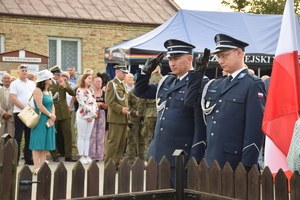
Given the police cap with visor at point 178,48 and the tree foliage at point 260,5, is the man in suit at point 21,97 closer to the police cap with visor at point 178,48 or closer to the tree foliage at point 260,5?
the police cap with visor at point 178,48

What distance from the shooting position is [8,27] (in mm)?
24750

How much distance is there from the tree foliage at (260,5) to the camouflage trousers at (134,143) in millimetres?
25563

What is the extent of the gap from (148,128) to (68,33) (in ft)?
49.6

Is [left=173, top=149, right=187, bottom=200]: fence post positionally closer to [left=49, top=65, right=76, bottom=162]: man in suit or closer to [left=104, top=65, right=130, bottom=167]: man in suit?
[left=104, top=65, right=130, bottom=167]: man in suit

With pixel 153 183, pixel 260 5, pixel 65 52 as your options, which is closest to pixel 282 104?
pixel 153 183

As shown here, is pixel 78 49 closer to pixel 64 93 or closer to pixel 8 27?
pixel 8 27

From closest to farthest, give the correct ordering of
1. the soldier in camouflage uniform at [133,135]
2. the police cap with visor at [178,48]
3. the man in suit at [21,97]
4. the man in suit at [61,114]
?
the police cap with visor at [178,48] → the soldier in camouflage uniform at [133,135] → the man in suit at [21,97] → the man in suit at [61,114]

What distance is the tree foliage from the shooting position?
36.5 metres

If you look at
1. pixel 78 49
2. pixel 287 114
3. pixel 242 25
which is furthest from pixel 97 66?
pixel 287 114

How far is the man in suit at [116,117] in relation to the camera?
458 inches

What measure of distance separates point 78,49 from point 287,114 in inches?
833

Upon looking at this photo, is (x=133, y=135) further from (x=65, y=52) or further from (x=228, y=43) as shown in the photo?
(x=65, y=52)

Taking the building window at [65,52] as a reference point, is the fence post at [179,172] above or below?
below

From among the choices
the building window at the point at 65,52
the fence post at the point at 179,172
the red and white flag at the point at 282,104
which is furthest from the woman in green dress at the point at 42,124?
the building window at the point at 65,52
